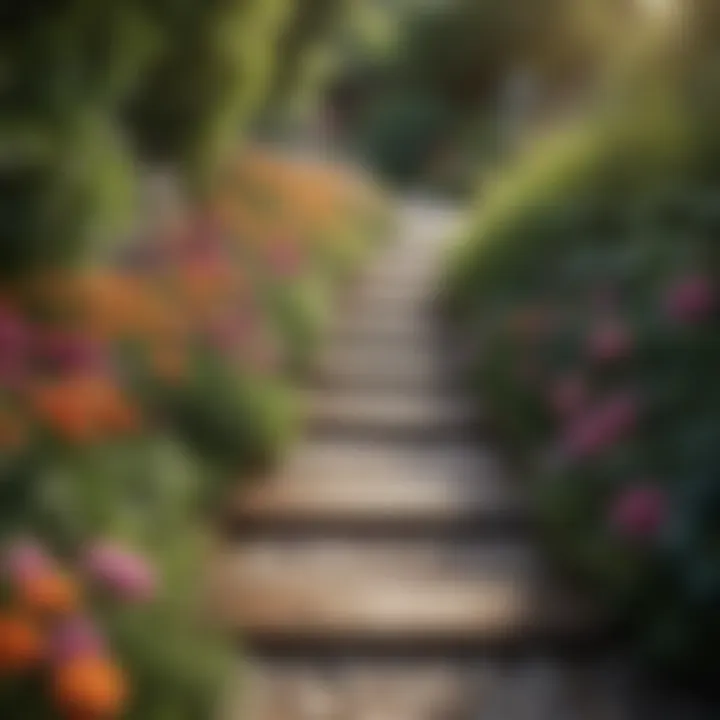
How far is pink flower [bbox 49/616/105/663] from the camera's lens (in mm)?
2725

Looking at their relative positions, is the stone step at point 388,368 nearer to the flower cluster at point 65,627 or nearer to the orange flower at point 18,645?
the flower cluster at point 65,627

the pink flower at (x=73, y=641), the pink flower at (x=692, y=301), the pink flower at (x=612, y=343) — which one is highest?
the pink flower at (x=692, y=301)

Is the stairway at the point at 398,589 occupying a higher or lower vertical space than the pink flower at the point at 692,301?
lower

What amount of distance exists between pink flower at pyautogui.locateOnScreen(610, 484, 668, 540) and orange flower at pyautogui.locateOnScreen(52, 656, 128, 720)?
1607mm

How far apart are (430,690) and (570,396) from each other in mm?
1544

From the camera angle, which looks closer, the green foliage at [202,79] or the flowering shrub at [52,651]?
the flowering shrub at [52,651]

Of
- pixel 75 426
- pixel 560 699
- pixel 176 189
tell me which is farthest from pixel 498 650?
pixel 176 189

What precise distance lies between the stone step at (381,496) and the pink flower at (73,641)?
5.01 feet

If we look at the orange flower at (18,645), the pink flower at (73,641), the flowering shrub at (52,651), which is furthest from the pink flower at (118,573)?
the orange flower at (18,645)

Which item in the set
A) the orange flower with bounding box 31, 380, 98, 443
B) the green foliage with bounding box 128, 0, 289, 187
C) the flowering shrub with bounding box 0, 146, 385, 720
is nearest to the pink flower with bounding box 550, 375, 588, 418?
the flowering shrub with bounding box 0, 146, 385, 720

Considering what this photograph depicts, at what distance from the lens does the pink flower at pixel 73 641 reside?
272 centimetres

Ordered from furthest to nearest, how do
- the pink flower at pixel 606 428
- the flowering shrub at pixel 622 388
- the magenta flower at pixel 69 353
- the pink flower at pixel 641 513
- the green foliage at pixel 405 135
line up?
the green foliage at pixel 405 135 < the magenta flower at pixel 69 353 < the pink flower at pixel 606 428 < the pink flower at pixel 641 513 < the flowering shrub at pixel 622 388

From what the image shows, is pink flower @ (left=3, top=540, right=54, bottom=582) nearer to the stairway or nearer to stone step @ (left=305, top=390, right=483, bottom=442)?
the stairway

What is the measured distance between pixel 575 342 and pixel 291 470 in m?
1.27
